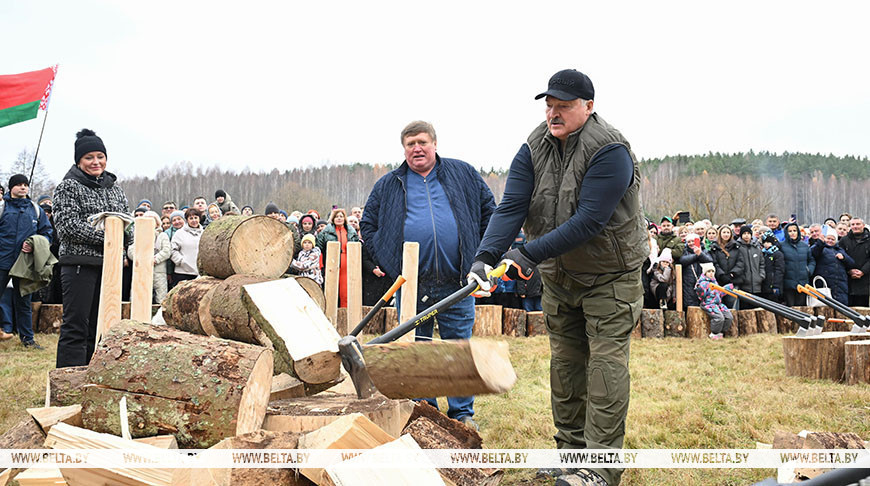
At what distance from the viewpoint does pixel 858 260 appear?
9.80 meters

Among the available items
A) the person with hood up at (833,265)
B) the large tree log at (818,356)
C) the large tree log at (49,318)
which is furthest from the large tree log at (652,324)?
the large tree log at (49,318)

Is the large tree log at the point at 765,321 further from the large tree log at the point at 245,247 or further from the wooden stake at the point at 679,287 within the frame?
the large tree log at the point at 245,247

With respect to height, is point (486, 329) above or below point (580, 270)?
below

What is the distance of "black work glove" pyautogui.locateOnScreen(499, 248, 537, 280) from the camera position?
277 cm

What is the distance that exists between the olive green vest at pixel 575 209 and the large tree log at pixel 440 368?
658 millimetres

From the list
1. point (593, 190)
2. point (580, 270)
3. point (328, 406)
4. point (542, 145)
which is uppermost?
point (542, 145)

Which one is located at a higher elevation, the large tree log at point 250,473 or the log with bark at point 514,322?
the large tree log at point 250,473

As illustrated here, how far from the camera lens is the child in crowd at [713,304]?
8.67 metres

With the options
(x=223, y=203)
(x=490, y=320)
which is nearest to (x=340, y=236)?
(x=223, y=203)

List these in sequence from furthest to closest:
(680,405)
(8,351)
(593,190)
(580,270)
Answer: (8,351)
(680,405)
(580,270)
(593,190)

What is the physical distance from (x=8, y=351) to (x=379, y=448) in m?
6.28

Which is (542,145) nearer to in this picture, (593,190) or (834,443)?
(593,190)

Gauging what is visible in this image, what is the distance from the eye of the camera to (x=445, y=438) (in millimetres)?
2717

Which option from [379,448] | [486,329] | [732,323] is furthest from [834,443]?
[732,323]
